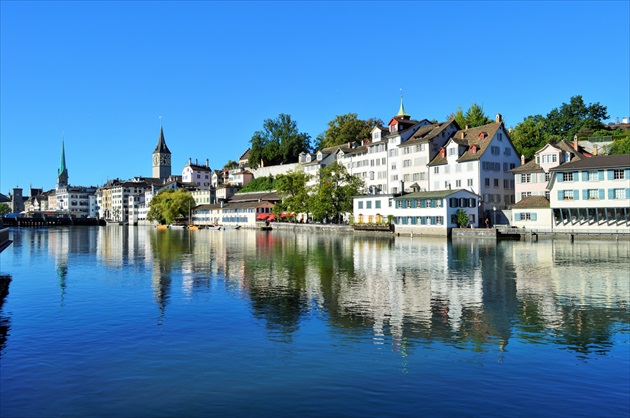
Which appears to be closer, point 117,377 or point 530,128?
point 117,377

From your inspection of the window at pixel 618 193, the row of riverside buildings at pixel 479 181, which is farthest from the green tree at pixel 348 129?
the window at pixel 618 193

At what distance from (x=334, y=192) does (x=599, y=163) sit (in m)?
47.6

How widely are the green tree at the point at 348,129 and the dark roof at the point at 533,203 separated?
176 feet

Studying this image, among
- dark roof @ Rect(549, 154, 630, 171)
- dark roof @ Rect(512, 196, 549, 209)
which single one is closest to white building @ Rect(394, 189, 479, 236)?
dark roof @ Rect(512, 196, 549, 209)

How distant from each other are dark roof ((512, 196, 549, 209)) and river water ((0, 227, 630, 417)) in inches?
1583

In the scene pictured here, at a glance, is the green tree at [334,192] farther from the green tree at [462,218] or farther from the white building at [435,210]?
the green tree at [462,218]

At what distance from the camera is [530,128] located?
98.6 metres

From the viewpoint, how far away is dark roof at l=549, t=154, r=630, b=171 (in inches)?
2610

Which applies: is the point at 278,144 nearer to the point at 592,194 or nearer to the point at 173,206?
the point at 173,206

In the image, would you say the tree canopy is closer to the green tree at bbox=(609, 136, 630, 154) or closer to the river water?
the green tree at bbox=(609, 136, 630, 154)

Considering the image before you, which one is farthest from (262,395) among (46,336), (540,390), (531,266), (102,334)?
(531,266)

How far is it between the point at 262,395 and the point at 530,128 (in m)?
97.1

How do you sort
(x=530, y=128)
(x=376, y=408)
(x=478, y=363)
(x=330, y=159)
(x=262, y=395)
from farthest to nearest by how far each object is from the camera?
(x=330, y=159) < (x=530, y=128) < (x=478, y=363) < (x=262, y=395) < (x=376, y=408)

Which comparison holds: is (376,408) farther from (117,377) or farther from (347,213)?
(347,213)
